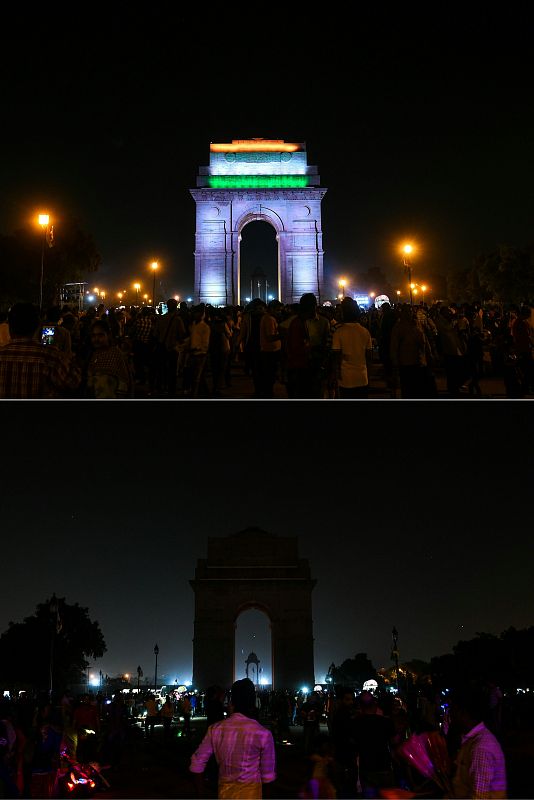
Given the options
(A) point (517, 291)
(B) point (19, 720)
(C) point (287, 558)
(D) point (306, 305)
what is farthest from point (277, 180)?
(B) point (19, 720)

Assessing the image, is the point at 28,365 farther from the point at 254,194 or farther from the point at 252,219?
the point at 252,219

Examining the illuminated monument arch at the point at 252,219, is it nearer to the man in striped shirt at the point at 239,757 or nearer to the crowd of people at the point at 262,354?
the crowd of people at the point at 262,354

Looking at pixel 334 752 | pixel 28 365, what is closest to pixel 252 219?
pixel 28 365

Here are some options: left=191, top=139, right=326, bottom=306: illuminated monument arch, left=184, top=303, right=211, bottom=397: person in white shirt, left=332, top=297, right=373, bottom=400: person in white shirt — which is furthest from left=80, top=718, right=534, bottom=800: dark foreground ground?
left=191, top=139, right=326, bottom=306: illuminated monument arch

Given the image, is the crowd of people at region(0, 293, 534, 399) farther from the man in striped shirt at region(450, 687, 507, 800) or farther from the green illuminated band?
the green illuminated band

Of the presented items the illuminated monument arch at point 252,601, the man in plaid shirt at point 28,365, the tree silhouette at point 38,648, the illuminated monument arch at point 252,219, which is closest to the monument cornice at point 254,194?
the illuminated monument arch at point 252,219

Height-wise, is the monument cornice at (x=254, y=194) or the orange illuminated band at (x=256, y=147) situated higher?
the orange illuminated band at (x=256, y=147)
